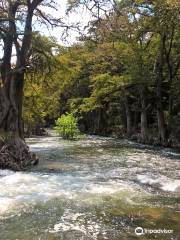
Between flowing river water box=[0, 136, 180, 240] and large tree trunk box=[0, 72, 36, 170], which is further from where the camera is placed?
large tree trunk box=[0, 72, 36, 170]

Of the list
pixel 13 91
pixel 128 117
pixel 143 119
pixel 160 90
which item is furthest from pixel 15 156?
pixel 128 117

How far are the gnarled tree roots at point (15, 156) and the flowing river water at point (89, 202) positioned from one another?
70 cm

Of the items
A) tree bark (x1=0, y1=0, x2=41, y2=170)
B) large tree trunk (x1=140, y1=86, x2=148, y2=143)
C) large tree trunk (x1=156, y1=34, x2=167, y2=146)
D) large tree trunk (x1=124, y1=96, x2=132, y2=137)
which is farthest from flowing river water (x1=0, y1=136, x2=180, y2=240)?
large tree trunk (x1=124, y1=96, x2=132, y2=137)

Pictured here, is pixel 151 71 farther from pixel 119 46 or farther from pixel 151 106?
pixel 151 106

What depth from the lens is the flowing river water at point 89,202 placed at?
8.90 m

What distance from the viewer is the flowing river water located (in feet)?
29.2

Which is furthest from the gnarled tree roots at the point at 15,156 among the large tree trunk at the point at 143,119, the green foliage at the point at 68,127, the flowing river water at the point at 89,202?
the green foliage at the point at 68,127

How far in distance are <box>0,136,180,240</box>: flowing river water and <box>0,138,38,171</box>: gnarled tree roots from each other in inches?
27.6

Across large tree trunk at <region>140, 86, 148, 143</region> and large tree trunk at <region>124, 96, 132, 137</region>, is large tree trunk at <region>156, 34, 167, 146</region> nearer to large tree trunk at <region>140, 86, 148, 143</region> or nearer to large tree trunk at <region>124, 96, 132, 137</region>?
large tree trunk at <region>140, 86, 148, 143</region>

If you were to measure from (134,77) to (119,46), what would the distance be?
347 cm

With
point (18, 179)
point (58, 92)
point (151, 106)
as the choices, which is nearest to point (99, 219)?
point (18, 179)

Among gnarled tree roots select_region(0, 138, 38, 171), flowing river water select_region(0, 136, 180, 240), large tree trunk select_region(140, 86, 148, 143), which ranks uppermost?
large tree trunk select_region(140, 86, 148, 143)

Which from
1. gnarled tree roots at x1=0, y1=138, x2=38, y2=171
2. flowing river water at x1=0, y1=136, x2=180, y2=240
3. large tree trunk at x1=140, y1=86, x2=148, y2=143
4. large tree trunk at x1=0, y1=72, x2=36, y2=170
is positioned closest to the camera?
flowing river water at x1=0, y1=136, x2=180, y2=240

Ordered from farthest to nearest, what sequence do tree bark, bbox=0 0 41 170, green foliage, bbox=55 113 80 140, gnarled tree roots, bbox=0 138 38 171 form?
green foliage, bbox=55 113 80 140 < tree bark, bbox=0 0 41 170 < gnarled tree roots, bbox=0 138 38 171
